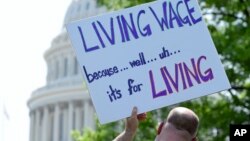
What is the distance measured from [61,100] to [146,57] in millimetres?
64388

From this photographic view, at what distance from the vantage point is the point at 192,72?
3369mm

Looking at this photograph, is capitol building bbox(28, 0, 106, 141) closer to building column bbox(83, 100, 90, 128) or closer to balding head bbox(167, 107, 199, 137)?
building column bbox(83, 100, 90, 128)

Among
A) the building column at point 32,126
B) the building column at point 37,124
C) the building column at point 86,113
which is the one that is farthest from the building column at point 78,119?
the building column at point 32,126

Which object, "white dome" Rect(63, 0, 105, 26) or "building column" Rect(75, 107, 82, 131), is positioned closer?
"building column" Rect(75, 107, 82, 131)

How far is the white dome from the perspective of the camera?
72500 millimetres

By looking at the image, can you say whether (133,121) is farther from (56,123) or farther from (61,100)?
(56,123)

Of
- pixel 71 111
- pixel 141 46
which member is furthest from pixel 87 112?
pixel 141 46

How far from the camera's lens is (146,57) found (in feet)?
11.2

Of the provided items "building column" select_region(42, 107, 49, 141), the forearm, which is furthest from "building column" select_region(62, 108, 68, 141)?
the forearm

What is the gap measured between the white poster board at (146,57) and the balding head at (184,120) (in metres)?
0.56

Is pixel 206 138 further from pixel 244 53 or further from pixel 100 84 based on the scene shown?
pixel 100 84

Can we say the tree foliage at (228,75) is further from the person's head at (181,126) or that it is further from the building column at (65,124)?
the building column at (65,124)

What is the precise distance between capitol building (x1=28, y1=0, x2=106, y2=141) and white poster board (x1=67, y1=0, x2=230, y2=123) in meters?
60.7

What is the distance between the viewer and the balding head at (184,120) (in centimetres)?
270
